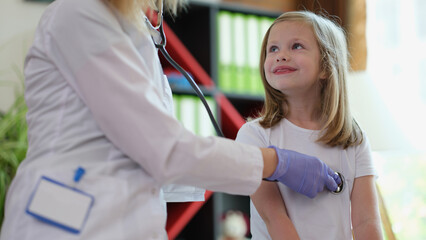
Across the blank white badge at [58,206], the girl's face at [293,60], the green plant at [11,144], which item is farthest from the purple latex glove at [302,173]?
the green plant at [11,144]

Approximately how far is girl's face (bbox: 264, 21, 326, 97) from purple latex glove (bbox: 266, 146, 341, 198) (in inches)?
11.1

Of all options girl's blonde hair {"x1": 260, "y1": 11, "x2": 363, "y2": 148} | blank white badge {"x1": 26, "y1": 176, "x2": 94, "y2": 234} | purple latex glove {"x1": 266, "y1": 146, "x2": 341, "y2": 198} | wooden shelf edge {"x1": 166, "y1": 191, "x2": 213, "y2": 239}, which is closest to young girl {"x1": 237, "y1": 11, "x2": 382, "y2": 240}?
girl's blonde hair {"x1": 260, "y1": 11, "x2": 363, "y2": 148}

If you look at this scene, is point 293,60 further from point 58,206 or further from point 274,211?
point 58,206

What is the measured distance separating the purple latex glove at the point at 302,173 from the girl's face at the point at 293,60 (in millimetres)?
282

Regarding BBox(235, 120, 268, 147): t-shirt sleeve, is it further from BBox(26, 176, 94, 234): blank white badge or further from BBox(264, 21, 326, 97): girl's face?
BBox(26, 176, 94, 234): blank white badge

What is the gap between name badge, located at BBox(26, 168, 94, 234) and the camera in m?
0.80

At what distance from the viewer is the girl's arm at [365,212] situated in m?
1.25

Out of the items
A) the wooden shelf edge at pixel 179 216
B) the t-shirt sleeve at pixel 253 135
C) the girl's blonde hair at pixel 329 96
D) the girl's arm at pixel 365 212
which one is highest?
the girl's blonde hair at pixel 329 96

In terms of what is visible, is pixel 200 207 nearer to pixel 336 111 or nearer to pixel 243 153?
pixel 336 111

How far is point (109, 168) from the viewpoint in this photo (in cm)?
86

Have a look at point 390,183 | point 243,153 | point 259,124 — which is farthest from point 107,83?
point 390,183

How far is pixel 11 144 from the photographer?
2.12 metres

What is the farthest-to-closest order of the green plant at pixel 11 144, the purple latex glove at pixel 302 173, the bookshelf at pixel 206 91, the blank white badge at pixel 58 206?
1. the bookshelf at pixel 206 91
2. the green plant at pixel 11 144
3. the purple latex glove at pixel 302 173
4. the blank white badge at pixel 58 206

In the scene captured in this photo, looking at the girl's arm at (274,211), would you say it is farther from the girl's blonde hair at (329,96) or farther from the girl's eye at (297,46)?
the girl's eye at (297,46)
